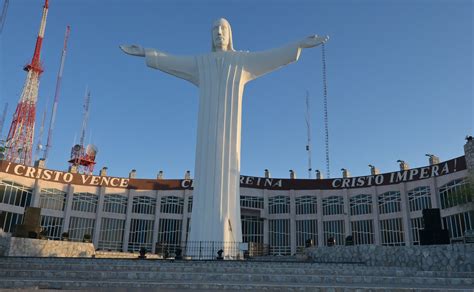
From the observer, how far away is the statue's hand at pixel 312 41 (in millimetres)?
20641

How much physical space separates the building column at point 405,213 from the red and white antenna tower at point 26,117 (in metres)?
53.1

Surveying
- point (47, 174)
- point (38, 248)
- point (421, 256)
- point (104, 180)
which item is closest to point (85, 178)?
point (104, 180)

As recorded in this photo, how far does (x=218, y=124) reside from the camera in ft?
70.0

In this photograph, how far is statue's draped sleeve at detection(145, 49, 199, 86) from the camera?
2222cm

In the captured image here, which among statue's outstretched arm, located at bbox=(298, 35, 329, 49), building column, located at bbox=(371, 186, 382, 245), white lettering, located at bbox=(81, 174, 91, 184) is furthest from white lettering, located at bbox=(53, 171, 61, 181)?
building column, located at bbox=(371, 186, 382, 245)

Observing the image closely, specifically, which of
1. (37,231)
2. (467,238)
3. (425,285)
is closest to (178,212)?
(37,231)

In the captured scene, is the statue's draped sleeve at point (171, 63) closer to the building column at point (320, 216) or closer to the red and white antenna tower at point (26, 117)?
the building column at point (320, 216)

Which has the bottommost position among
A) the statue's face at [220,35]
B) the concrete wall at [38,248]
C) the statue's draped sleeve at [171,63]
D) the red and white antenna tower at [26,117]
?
the concrete wall at [38,248]

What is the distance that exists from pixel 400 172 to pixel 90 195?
3602 cm

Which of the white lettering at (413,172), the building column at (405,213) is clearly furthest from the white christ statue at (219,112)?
the building column at (405,213)

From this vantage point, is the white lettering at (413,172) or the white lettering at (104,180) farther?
the white lettering at (104,180)

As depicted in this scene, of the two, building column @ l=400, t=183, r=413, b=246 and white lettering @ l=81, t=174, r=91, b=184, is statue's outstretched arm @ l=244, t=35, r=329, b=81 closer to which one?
building column @ l=400, t=183, r=413, b=246

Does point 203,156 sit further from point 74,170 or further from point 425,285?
point 74,170

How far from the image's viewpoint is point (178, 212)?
164ft
